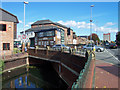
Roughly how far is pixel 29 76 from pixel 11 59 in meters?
4.33

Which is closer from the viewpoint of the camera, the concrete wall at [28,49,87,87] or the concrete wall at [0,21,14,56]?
the concrete wall at [28,49,87,87]

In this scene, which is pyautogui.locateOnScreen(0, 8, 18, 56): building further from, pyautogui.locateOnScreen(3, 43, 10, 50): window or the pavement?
the pavement

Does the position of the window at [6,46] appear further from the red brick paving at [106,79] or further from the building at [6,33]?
the red brick paving at [106,79]

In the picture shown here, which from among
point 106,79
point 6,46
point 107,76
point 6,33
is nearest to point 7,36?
point 6,33

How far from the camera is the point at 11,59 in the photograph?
17.3m

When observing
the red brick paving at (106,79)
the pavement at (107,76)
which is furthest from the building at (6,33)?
the red brick paving at (106,79)

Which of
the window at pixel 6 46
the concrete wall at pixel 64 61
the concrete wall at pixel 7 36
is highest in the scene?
the concrete wall at pixel 7 36

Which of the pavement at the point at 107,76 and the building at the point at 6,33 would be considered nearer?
the pavement at the point at 107,76

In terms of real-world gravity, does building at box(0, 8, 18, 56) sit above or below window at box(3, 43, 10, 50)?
above

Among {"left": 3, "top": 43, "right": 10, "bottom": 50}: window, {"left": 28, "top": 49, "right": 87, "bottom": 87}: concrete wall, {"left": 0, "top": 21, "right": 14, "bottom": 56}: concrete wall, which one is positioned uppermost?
{"left": 0, "top": 21, "right": 14, "bottom": 56}: concrete wall

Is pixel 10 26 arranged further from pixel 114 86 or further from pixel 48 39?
pixel 114 86

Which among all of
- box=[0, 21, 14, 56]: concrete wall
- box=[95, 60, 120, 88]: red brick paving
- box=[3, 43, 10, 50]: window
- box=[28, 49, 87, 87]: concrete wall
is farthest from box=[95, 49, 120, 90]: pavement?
box=[3, 43, 10, 50]: window

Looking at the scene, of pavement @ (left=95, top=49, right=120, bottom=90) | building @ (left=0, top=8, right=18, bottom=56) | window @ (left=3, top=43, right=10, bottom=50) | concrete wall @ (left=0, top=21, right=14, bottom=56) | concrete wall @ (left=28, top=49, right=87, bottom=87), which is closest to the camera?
pavement @ (left=95, top=49, right=120, bottom=90)

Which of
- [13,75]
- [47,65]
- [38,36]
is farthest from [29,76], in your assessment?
[38,36]
